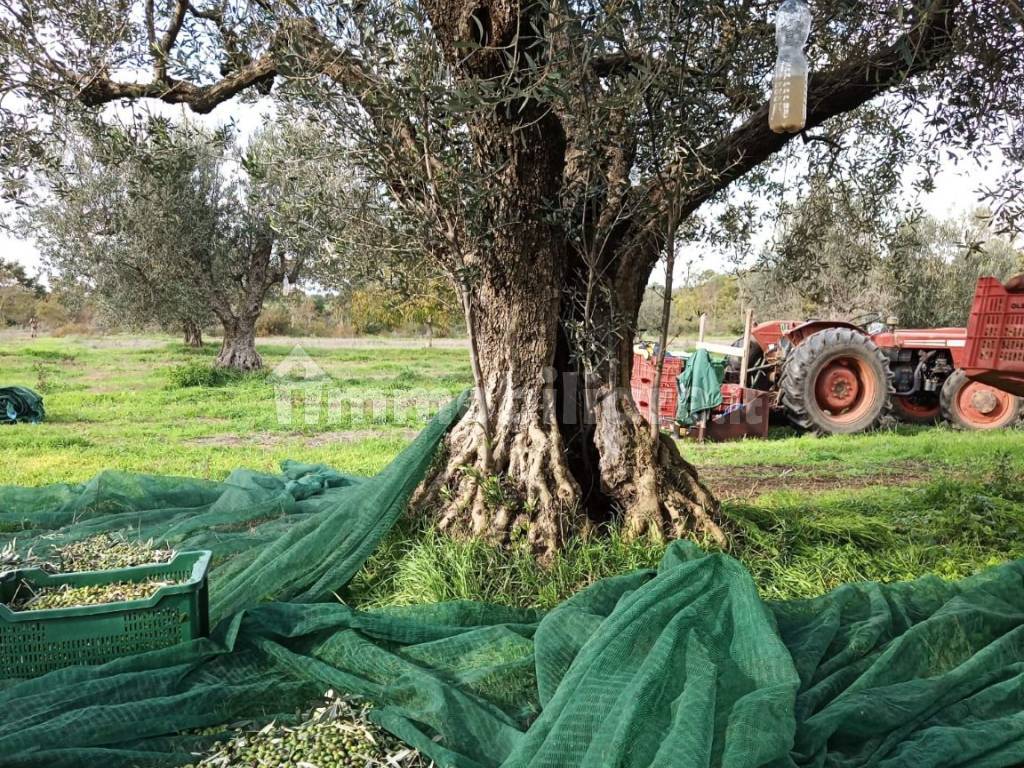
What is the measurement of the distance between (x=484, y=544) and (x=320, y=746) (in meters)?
1.88

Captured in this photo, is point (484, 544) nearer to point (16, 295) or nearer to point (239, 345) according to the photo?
point (239, 345)

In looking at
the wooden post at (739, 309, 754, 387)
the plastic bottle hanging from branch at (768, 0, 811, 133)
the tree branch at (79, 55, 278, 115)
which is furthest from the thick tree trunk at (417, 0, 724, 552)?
the wooden post at (739, 309, 754, 387)

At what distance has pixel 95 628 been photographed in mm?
3227

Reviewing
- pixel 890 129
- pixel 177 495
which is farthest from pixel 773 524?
pixel 177 495

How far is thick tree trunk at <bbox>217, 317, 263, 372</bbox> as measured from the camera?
18.9 m

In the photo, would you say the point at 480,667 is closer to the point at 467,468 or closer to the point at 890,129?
the point at 467,468

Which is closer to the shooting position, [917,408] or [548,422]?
[548,422]

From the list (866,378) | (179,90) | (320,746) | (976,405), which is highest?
(179,90)

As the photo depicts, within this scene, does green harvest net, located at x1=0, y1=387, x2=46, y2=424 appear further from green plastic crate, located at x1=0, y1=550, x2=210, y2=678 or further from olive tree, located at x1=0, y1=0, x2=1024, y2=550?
green plastic crate, located at x1=0, y1=550, x2=210, y2=678

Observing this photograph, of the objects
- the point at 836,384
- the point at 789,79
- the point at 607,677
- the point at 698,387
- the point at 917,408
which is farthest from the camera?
the point at 917,408

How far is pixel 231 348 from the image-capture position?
19.1m

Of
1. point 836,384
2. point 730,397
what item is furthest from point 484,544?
point 836,384

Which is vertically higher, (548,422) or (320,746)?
(548,422)

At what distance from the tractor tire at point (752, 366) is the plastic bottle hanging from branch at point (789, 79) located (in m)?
9.04
